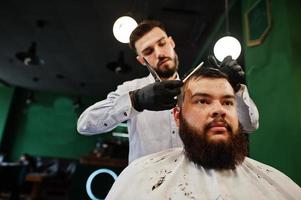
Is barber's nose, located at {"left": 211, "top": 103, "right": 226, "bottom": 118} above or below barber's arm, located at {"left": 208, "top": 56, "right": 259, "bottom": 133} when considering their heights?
below

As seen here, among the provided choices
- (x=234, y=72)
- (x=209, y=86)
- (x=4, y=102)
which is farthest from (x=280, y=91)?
(x=4, y=102)

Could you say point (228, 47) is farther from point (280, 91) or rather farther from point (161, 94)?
point (161, 94)

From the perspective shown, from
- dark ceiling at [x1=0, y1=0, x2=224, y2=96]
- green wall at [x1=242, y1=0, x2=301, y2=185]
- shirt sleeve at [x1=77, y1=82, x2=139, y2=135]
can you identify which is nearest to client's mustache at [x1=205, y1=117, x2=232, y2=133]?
shirt sleeve at [x1=77, y1=82, x2=139, y2=135]

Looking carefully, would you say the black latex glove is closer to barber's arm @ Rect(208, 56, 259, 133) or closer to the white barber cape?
barber's arm @ Rect(208, 56, 259, 133)

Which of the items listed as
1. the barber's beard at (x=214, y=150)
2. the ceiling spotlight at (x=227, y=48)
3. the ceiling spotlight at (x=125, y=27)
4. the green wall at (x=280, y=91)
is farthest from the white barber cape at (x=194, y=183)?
the ceiling spotlight at (x=125, y=27)

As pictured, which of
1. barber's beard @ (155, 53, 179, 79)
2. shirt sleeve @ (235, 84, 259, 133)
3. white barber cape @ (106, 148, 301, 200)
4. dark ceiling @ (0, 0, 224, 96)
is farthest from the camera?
dark ceiling @ (0, 0, 224, 96)

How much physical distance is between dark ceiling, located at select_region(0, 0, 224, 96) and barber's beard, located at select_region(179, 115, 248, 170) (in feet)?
7.48

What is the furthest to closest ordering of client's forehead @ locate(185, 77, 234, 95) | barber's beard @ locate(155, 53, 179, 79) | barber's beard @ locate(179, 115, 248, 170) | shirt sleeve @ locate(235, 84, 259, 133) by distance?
barber's beard @ locate(155, 53, 179, 79), shirt sleeve @ locate(235, 84, 259, 133), client's forehead @ locate(185, 77, 234, 95), barber's beard @ locate(179, 115, 248, 170)

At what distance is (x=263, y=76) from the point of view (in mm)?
2287

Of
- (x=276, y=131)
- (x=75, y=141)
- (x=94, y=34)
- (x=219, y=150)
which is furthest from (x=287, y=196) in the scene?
(x=75, y=141)

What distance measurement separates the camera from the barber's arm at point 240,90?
1.17 meters

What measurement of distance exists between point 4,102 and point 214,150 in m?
8.35

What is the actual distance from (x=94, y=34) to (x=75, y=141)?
4419 mm

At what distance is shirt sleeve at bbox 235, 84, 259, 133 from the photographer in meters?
1.24
